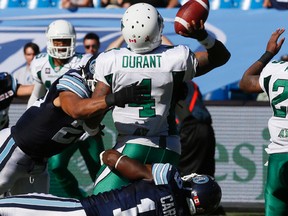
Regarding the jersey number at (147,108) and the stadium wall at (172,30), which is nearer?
the jersey number at (147,108)

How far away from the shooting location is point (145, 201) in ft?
16.6

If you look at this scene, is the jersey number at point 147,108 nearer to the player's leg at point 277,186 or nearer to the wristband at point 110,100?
the wristband at point 110,100

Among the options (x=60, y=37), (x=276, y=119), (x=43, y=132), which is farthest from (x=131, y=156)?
(x=60, y=37)

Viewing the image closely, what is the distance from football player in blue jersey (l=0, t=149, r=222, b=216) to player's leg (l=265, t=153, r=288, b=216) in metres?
1.15

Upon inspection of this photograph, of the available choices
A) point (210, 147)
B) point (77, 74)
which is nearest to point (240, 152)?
point (210, 147)

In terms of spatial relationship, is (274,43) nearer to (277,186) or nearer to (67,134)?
(277,186)

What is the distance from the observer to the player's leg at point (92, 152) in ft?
27.3

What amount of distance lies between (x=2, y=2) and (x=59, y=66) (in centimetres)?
328

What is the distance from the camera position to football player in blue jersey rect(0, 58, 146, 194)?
5.91 meters

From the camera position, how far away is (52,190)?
9023 millimetres

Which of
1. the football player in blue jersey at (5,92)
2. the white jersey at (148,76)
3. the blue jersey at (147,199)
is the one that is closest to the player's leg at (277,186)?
the white jersey at (148,76)

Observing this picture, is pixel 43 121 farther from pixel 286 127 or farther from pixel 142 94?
pixel 286 127

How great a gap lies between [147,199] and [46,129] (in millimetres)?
1453

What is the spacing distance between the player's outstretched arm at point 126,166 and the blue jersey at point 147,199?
136 millimetres
